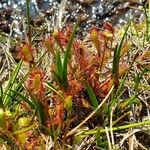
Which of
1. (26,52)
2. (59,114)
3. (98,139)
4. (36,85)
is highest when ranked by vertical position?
(26,52)

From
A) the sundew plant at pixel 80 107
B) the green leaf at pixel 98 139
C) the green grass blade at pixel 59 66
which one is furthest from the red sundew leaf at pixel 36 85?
the green leaf at pixel 98 139

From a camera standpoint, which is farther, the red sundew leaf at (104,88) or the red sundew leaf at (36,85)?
the red sundew leaf at (104,88)

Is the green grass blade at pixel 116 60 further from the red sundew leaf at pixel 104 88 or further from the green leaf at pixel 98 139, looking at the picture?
the green leaf at pixel 98 139

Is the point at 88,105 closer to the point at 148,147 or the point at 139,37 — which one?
the point at 148,147

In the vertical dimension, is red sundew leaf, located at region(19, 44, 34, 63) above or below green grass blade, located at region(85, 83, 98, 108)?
above

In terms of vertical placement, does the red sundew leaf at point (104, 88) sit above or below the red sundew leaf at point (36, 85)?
below

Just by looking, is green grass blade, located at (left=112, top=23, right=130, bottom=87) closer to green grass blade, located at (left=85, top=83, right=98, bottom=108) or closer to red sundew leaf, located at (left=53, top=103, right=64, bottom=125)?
green grass blade, located at (left=85, top=83, right=98, bottom=108)

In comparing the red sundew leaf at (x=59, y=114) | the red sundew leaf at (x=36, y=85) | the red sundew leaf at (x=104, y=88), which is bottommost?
the red sundew leaf at (x=59, y=114)

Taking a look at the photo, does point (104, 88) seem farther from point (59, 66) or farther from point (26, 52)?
point (26, 52)

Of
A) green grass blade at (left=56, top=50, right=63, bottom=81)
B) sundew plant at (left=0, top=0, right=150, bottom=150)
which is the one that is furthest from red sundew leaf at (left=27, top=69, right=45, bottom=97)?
green grass blade at (left=56, top=50, right=63, bottom=81)

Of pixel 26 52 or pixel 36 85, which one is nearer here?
pixel 36 85

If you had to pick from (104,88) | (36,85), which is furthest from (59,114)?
(104,88)

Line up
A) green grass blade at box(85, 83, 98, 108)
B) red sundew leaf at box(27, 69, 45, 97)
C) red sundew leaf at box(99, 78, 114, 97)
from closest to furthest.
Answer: red sundew leaf at box(27, 69, 45, 97), green grass blade at box(85, 83, 98, 108), red sundew leaf at box(99, 78, 114, 97)
